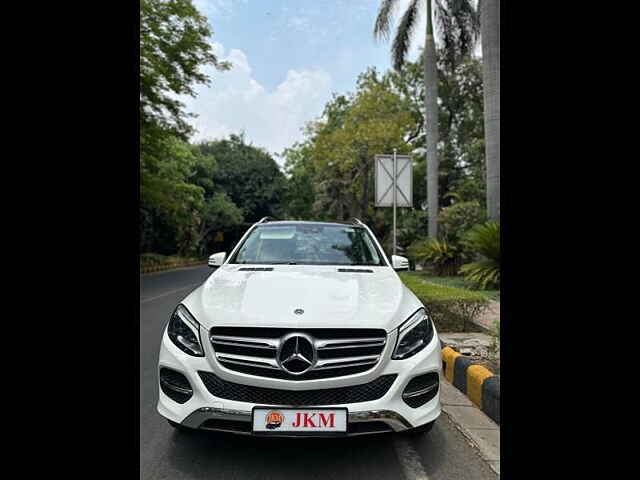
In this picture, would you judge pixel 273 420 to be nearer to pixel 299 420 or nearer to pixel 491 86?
pixel 299 420

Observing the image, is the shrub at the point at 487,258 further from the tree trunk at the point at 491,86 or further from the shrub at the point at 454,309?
the shrub at the point at 454,309

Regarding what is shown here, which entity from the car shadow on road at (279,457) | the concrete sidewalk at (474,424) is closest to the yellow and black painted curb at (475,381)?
the concrete sidewalk at (474,424)

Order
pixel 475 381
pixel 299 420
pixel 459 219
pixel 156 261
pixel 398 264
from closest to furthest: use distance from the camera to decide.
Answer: pixel 299 420, pixel 475 381, pixel 398 264, pixel 459 219, pixel 156 261

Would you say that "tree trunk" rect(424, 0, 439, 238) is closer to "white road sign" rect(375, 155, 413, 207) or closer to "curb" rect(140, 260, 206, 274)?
"white road sign" rect(375, 155, 413, 207)

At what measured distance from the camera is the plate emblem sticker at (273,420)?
2.26 meters

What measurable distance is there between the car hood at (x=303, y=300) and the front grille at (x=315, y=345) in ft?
0.13

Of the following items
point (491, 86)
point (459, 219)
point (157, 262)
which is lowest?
point (157, 262)

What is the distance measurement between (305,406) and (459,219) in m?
13.0

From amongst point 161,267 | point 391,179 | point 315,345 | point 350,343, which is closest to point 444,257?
point 391,179

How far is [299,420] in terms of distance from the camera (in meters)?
2.26

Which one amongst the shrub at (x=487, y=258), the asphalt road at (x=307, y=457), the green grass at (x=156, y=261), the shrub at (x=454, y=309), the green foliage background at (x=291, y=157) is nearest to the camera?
the asphalt road at (x=307, y=457)
